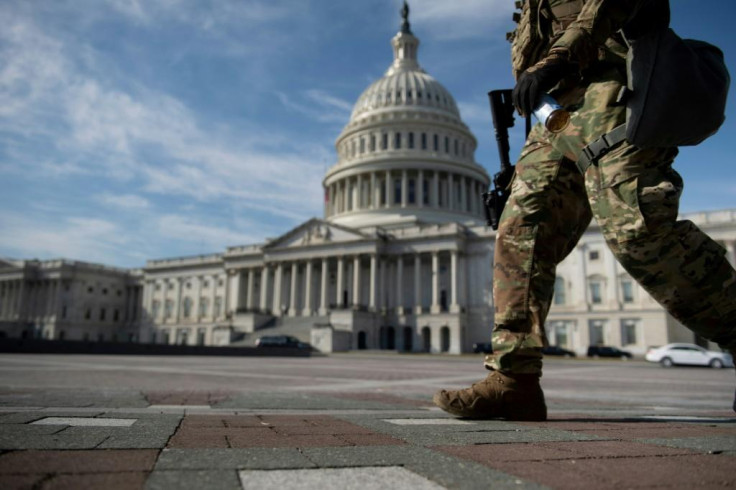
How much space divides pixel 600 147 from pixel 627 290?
51.2 meters

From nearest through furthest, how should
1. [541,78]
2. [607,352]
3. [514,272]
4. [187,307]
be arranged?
[541,78]
[514,272]
[607,352]
[187,307]

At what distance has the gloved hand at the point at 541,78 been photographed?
127 inches

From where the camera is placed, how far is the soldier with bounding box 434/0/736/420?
10.5ft

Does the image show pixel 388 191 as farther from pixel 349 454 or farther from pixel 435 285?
pixel 349 454

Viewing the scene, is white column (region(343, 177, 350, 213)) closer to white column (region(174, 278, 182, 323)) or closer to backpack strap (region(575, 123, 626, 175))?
white column (region(174, 278, 182, 323))

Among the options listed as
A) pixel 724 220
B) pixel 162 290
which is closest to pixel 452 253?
pixel 724 220

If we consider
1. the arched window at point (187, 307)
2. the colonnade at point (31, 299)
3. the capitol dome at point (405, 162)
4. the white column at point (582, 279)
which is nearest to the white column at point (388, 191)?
the capitol dome at point (405, 162)

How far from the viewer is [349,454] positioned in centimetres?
229

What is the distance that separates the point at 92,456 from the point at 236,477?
25.5 inches

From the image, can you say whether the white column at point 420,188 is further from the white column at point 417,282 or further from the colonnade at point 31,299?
the colonnade at point 31,299

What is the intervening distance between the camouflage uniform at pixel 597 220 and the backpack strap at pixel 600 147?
48 millimetres

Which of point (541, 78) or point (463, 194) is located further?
point (463, 194)

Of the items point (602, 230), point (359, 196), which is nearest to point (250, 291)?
point (359, 196)

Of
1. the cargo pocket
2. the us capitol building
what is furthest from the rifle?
the us capitol building
